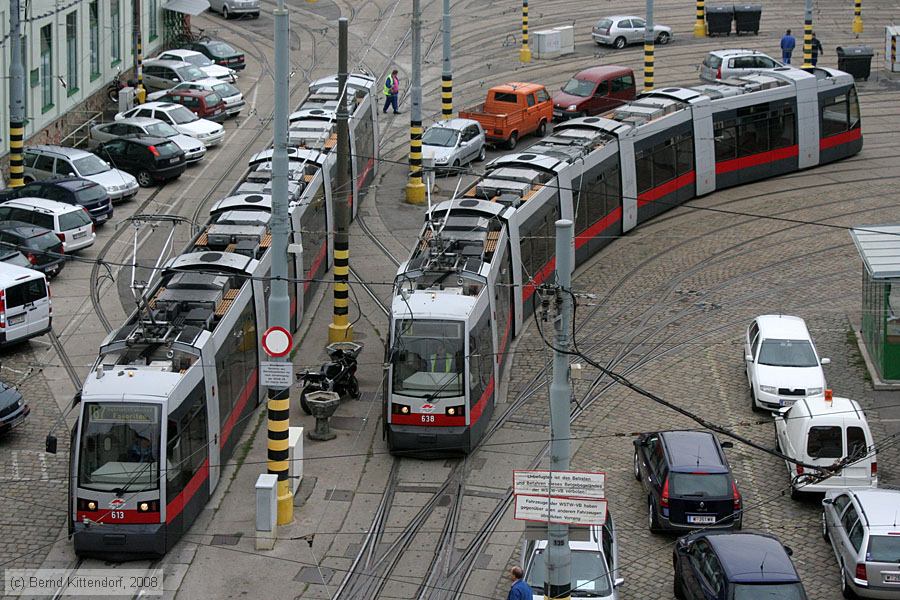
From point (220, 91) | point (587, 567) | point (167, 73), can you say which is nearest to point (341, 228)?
point (587, 567)

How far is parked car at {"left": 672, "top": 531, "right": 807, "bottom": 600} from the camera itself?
21.3 meters

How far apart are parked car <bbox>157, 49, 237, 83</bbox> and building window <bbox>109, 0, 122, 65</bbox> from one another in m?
1.49

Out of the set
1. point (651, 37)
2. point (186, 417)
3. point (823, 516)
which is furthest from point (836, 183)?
point (186, 417)

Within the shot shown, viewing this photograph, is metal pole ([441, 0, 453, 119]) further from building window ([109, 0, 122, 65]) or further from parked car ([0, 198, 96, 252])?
building window ([109, 0, 122, 65])

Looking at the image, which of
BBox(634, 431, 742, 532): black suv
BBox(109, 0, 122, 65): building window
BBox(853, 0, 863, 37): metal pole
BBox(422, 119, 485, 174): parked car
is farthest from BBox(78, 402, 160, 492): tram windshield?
BBox(853, 0, 863, 37): metal pole

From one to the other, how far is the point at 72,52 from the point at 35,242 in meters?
16.0

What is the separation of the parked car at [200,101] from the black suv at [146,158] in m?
5.93

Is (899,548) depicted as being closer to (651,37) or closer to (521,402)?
(521,402)

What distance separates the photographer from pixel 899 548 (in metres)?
22.7

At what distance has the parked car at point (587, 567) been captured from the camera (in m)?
21.9

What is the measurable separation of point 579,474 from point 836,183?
27.8m

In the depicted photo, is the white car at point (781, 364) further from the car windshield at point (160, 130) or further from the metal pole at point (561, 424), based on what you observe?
the car windshield at point (160, 130)

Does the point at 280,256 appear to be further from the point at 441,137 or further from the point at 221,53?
the point at 221,53

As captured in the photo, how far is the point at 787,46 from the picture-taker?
5747 centimetres
